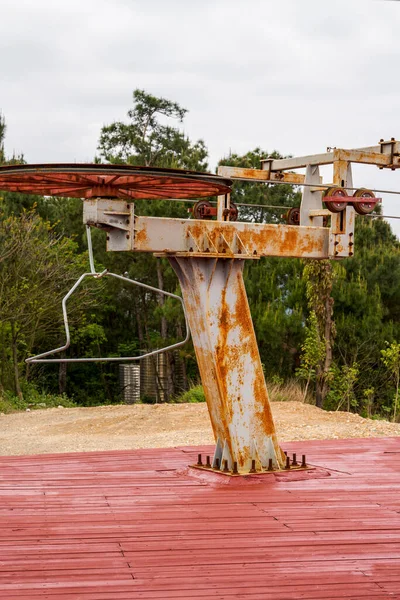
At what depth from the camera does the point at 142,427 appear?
45.9 ft

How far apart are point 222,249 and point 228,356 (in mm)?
674

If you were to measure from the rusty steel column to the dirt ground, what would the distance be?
17.6 ft

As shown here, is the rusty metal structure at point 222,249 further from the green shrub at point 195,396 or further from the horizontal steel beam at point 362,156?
the green shrub at point 195,396

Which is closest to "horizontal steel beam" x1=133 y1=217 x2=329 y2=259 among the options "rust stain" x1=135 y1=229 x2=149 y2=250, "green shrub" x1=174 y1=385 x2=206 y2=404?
"rust stain" x1=135 y1=229 x2=149 y2=250

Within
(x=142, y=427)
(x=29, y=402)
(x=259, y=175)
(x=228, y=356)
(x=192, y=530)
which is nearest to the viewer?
(x=192, y=530)

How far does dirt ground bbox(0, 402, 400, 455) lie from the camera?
40.2 feet

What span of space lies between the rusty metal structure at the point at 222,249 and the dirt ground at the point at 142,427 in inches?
212

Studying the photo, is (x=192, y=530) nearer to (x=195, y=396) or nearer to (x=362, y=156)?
(x=362, y=156)

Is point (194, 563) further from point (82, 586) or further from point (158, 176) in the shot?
point (158, 176)

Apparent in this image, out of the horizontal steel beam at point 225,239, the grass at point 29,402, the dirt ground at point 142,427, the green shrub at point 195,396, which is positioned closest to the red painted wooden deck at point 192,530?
the horizontal steel beam at point 225,239

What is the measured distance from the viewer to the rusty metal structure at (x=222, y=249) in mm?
5832

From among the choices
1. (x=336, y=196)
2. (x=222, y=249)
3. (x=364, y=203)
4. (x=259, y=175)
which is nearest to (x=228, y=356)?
(x=222, y=249)

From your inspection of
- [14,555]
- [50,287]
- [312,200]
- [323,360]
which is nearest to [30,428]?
[50,287]

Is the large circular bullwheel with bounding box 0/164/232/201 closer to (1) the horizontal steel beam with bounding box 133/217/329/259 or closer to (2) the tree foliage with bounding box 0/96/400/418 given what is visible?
(1) the horizontal steel beam with bounding box 133/217/329/259
